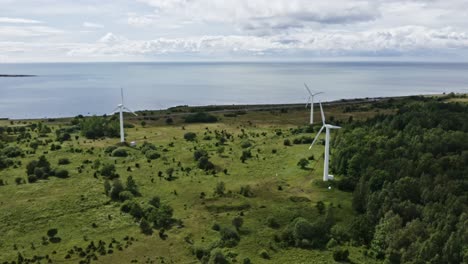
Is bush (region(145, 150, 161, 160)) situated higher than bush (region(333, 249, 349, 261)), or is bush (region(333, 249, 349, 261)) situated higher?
bush (region(145, 150, 161, 160))

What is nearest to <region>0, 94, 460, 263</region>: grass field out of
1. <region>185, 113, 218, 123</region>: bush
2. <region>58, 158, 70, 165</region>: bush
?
<region>58, 158, 70, 165</region>: bush

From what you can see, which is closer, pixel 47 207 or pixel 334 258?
pixel 334 258

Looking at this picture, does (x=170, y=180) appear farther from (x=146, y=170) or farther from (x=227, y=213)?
(x=227, y=213)

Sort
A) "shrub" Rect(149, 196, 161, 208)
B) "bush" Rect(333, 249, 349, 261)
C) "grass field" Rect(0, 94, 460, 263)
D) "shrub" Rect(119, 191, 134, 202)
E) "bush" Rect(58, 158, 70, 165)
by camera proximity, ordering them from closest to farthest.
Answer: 1. "bush" Rect(333, 249, 349, 261)
2. "grass field" Rect(0, 94, 460, 263)
3. "shrub" Rect(149, 196, 161, 208)
4. "shrub" Rect(119, 191, 134, 202)
5. "bush" Rect(58, 158, 70, 165)

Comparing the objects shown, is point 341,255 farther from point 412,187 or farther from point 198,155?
point 198,155

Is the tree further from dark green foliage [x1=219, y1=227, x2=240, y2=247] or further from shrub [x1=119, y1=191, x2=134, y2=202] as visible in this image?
shrub [x1=119, y1=191, x2=134, y2=202]

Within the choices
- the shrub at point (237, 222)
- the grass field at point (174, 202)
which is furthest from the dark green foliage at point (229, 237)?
the shrub at point (237, 222)

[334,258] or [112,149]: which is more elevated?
[112,149]

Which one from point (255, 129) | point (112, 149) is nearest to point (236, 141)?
point (255, 129)
